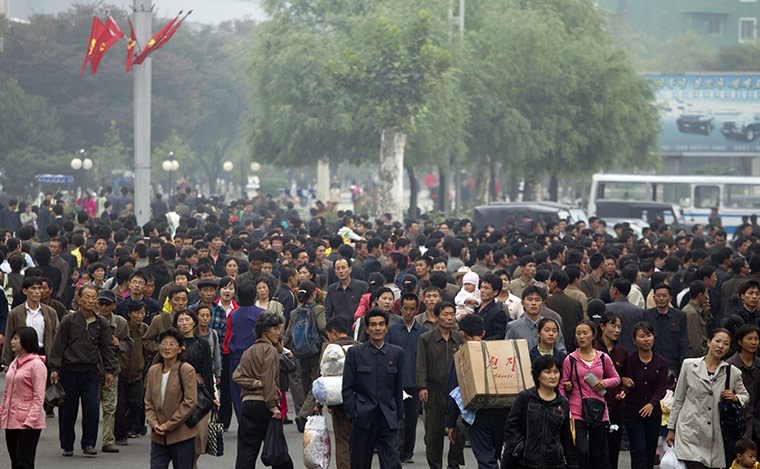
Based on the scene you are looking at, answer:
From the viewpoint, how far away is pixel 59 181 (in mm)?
51250

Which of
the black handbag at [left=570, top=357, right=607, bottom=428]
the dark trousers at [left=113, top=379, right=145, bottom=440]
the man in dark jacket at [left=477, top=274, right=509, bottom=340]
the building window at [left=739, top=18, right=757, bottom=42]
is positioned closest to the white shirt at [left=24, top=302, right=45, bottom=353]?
the dark trousers at [left=113, top=379, right=145, bottom=440]

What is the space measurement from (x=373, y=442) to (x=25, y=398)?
2616 mm

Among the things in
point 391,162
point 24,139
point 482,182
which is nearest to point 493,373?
point 391,162

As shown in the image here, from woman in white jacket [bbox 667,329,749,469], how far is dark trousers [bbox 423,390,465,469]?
1.96 metres

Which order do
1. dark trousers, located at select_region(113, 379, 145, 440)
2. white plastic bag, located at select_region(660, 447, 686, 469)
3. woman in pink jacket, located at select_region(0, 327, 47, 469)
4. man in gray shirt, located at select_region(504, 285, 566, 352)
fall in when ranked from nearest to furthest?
white plastic bag, located at select_region(660, 447, 686, 469) < woman in pink jacket, located at select_region(0, 327, 47, 469) < man in gray shirt, located at select_region(504, 285, 566, 352) < dark trousers, located at select_region(113, 379, 145, 440)

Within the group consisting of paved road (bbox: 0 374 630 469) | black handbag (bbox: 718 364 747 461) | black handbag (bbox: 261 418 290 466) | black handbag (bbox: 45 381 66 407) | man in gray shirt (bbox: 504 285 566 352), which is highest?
man in gray shirt (bbox: 504 285 566 352)

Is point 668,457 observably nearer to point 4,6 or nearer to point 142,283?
point 142,283

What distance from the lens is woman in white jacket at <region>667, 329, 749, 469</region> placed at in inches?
340

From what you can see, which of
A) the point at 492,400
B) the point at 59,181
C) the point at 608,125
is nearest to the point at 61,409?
the point at 492,400

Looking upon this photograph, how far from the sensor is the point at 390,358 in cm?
909

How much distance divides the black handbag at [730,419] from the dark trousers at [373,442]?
7.80 feet

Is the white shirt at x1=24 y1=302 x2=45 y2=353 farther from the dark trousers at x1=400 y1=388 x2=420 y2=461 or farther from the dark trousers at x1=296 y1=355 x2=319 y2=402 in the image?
the dark trousers at x1=400 y1=388 x2=420 y2=461

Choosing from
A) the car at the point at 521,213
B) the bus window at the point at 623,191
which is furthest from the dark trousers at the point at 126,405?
the bus window at the point at 623,191

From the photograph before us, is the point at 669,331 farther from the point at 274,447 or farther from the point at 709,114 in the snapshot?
the point at 709,114
